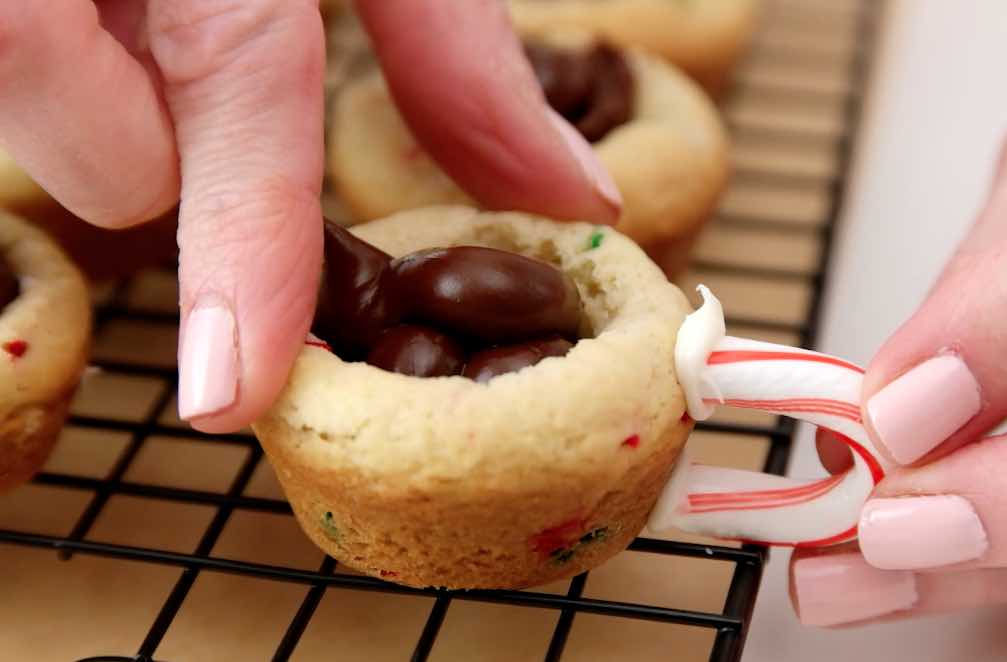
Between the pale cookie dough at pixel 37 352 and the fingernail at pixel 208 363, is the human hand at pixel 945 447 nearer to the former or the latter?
the fingernail at pixel 208 363

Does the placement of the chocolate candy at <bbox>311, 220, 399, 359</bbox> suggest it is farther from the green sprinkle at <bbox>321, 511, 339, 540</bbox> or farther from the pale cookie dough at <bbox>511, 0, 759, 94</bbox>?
the pale cookie dough at <bbox>511, 0, 759, 94</bbox>

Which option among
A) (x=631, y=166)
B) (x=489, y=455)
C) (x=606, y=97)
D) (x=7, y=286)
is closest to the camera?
(x=489, y=455)

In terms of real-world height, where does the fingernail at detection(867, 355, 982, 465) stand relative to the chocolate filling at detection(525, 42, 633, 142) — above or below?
above

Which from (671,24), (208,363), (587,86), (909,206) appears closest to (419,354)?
(208,363)

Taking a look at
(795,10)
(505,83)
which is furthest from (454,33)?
(795,10)

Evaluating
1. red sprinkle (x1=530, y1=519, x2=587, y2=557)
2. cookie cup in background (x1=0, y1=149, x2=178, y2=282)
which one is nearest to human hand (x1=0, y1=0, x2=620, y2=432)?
red sprinkle (x1=530, y1=519, x2=587, y2=557)

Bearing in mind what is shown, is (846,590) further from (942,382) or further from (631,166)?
(631,166)

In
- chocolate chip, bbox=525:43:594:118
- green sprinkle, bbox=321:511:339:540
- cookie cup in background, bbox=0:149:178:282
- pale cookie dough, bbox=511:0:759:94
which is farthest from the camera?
pale cookie dough, bbox=511:0:759:94
